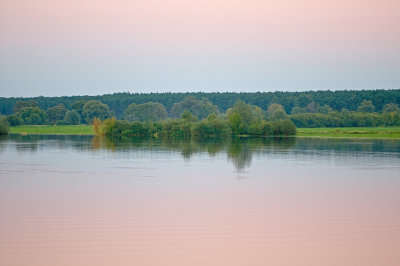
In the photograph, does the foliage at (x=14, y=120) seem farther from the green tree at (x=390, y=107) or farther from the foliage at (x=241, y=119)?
the green tree at (x=390, y=107)

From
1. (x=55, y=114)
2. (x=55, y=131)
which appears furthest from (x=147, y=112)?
(x=55, y=114)

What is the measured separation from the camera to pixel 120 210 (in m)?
13.2

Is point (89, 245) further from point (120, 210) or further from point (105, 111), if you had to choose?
point (105, 111)

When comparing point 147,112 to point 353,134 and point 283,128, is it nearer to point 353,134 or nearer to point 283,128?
point 283,128

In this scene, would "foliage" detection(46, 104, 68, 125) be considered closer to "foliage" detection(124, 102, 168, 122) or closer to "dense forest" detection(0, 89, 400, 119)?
"dense forest" detection(0, 89, 400, 119)

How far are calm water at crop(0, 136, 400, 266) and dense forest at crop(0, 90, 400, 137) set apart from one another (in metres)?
52.0

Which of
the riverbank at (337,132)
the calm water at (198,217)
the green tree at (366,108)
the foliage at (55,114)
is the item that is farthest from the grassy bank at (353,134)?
the foliage at (55,114)

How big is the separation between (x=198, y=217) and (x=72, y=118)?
361 feet

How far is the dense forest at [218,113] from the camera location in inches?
2955

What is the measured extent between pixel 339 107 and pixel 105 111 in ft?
213

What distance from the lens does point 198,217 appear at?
12.4 m

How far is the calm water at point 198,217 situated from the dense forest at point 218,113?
52017mm

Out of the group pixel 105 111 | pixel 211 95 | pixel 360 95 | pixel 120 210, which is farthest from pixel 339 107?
pixel 120 210

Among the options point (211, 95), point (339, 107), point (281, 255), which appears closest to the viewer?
point (281, 255)
